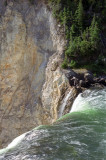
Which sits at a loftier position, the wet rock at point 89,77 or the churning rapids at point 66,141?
the wet rock at point 89,77

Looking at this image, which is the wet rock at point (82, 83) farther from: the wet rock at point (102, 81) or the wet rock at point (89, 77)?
the wet rock at point (102, 81)

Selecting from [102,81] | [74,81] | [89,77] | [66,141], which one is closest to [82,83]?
[74,81]

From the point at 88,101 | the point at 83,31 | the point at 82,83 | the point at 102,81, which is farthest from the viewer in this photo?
the point at 83,31

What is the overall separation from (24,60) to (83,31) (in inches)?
247

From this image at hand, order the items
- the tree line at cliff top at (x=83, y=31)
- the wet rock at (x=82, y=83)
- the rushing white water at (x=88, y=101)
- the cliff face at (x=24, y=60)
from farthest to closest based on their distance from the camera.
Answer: the cliff face at (x=24, y=60) → the tree line at cliff top at (x=83, y=31) → the wet rock at (x=82, y=83) → the rushing white water at (x=88, y=101)

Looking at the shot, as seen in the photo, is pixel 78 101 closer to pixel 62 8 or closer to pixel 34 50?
pixel 34 50

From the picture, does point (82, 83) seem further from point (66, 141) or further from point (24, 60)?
point (24, 60)

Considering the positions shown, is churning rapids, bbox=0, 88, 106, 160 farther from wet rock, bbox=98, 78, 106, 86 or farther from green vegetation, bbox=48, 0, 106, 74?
green vegetation, bbox=48, 0, 106, 74

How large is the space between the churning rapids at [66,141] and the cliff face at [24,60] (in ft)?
30.2

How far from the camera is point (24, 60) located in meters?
18.8

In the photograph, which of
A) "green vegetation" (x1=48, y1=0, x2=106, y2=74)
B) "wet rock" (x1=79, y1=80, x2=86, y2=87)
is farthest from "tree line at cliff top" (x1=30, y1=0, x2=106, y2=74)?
"wet rock" (x1=79, y1=80, x2=86, y2=87)

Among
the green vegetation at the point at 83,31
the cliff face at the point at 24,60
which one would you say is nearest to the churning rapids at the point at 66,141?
the green vegetation at the point at 83,31

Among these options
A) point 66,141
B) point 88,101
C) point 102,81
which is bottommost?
point 66,141

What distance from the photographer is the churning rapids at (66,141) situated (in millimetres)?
5098
